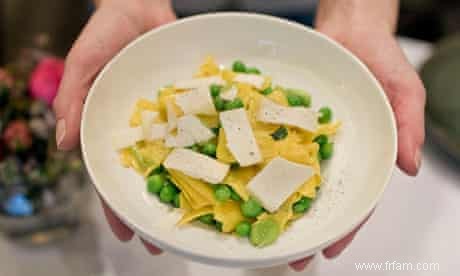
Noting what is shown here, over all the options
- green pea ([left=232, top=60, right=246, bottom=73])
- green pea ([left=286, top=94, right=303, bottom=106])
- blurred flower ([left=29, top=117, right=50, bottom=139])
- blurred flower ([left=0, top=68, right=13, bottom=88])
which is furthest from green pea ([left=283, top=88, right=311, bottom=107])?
blurred flower ([left=0, top=68, right=13, bottom=88])

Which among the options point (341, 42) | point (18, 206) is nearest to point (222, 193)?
point (341, 42)

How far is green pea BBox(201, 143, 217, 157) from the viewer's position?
977 mm

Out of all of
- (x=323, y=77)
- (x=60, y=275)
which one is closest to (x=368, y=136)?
(x=323, y=77)

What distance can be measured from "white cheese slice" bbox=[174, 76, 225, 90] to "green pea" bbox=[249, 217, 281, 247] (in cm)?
31

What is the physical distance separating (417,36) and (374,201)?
1697 mm

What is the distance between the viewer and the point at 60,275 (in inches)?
50.6

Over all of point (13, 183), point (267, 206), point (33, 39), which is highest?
point (267, 206)

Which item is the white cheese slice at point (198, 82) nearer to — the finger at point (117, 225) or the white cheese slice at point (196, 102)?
the white cheese slice at point (196, 102)

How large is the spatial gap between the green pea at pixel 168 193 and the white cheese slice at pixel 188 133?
0.24 ft

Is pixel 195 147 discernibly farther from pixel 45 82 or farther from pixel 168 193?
pixel 45 82

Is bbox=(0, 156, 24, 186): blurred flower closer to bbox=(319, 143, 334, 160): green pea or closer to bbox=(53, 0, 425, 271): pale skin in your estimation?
bbox=(53, 0, 425, 271): pale skin

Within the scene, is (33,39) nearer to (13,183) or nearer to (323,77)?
(13,183)

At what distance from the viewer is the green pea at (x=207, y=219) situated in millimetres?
920

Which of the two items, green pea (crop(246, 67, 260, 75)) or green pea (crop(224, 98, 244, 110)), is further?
green pea (crop(246, 67, 260, 75))
